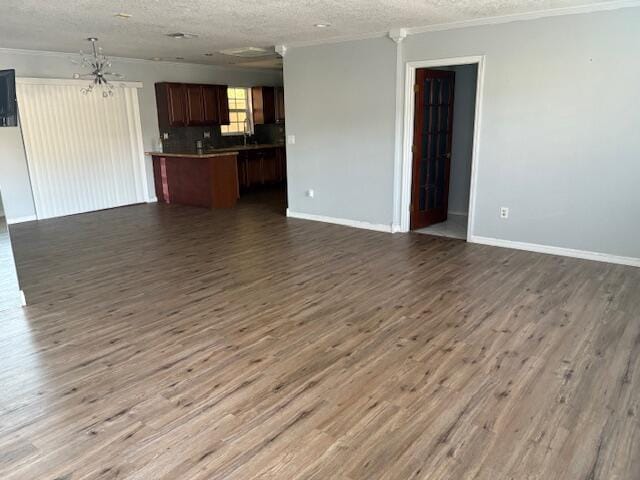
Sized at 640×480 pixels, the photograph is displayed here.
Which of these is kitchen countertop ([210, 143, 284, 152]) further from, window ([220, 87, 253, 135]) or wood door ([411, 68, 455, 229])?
wood door ([411, 68, 455, 229])

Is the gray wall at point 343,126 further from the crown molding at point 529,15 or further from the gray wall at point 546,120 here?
the crown molding at point 529,15

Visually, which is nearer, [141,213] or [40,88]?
[40,88]

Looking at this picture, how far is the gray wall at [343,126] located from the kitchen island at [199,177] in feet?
5.08

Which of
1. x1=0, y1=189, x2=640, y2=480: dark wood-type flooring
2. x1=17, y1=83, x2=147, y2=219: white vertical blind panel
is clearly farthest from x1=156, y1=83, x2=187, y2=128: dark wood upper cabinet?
x1=0, y1=189, x2=640, y2=480: dark wood-type flooring

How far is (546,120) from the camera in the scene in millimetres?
4914

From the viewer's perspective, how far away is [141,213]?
789cm

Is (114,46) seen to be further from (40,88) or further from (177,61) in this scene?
(177,61)

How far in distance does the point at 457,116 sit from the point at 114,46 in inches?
193

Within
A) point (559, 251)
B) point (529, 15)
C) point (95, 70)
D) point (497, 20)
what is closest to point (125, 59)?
point (95, 70)

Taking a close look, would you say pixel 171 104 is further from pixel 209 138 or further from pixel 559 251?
pixel 559 251

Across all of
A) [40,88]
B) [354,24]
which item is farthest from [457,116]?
[40,88]

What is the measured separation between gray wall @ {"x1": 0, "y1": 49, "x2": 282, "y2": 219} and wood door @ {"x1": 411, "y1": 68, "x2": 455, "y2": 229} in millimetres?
5047

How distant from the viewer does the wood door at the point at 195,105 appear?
883 centimetres

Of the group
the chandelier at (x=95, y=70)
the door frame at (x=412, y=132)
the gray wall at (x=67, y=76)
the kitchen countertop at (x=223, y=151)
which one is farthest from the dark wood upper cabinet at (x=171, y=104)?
the door frame at (x=412, y=132)
